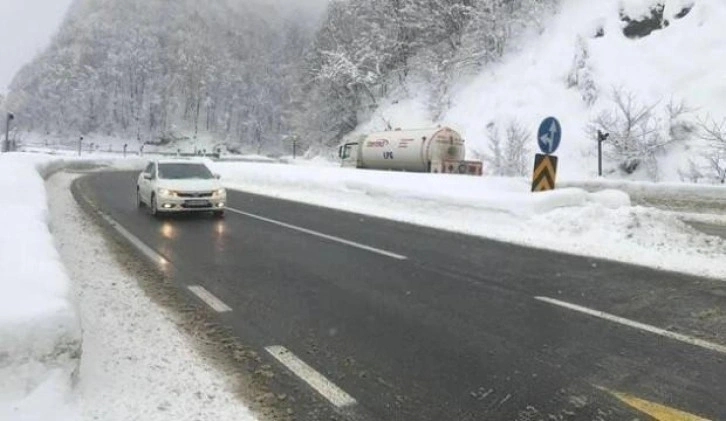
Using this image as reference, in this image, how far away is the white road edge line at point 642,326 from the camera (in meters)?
5.75

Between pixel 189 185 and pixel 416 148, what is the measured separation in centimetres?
1919

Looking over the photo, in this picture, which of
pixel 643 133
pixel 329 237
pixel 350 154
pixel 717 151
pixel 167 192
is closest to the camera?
pixel 329 237

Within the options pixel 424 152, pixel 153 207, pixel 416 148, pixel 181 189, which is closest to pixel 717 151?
pixel 424 152

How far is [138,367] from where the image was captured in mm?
4949

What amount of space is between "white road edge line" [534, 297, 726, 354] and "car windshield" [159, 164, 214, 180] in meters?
11.4

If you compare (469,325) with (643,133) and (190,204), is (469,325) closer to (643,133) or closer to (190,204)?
(190,204)

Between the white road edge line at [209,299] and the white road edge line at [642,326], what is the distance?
12.4 feet

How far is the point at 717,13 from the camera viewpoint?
1411 inches

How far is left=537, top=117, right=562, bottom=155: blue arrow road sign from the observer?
48.1 ft

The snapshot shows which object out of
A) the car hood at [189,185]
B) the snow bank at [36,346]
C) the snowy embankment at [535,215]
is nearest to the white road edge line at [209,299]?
the snow bank at [36,346]

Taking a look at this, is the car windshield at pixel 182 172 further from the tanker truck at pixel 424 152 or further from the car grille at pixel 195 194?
the tanker truck at pixel 424 152

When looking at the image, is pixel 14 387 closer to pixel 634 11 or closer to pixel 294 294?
pixel 294 294

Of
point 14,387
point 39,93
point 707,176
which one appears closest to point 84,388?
point 14,387

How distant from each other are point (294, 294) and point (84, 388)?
3.40 m
